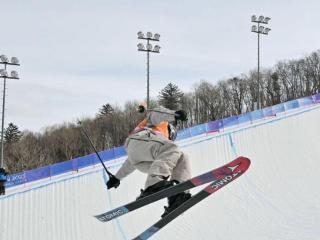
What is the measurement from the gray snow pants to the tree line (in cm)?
4611

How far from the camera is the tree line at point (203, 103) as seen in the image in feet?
173

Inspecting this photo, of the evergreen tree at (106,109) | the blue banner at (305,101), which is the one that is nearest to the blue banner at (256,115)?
the blue banner at (305,101)

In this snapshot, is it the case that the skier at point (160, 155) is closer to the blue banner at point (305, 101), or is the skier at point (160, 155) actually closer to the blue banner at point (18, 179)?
the blue banner at point (18, 179)

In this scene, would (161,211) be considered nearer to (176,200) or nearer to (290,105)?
(176,200)

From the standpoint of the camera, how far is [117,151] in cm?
1908

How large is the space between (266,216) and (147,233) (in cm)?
463

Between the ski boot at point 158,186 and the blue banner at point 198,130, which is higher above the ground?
the blue banner at point 198,130

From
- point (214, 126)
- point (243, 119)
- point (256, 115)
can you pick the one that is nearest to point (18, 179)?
point (214, 126)

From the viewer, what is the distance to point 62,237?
7.65 m

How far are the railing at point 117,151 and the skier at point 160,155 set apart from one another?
45.6 feet

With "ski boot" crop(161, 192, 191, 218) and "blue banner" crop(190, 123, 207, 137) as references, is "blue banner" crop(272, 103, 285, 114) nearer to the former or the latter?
"blue banner" crop(190, 123, 207, 137)

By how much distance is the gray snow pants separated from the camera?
13.8 feet

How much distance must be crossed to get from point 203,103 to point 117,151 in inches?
1676

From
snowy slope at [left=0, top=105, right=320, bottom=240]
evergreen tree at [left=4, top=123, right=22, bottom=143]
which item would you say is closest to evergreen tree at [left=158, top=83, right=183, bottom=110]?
evergreen tree at [left=4, top=123, right=22, bottom=143]
